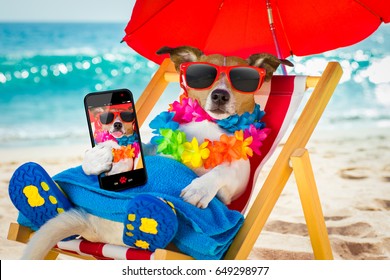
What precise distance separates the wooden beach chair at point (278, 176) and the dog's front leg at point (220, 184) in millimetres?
81

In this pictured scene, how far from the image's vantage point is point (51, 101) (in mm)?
7891

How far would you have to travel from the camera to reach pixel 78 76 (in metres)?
8.45

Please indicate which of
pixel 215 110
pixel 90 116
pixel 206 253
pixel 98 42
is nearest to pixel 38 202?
pixel 90 116

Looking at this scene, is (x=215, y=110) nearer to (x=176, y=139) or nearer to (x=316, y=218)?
(x=176, y=139)

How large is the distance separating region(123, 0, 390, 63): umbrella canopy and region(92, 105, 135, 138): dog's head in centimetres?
63

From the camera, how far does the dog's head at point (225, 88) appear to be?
2.69 meters

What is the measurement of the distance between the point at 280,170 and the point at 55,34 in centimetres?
758

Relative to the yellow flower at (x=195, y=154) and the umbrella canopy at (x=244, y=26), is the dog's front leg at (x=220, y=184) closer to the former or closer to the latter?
the yellow flower at (x=195, y=154)

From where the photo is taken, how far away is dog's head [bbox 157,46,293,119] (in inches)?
106

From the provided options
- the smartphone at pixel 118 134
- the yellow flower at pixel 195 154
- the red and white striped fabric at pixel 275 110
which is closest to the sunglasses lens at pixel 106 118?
the smartphone at pixel 118 134

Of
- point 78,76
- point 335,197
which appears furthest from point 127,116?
point 78,76

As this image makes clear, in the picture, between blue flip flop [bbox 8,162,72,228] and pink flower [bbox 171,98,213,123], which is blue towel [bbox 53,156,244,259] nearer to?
blue flip flop [bbox 8,162,72,228]

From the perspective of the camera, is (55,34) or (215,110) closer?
(215,110)

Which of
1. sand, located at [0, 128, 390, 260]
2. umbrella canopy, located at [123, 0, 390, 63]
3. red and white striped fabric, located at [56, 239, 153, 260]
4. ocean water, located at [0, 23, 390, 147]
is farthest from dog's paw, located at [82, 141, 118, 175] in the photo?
ocean water, located at [0, 23, 390, 147]
